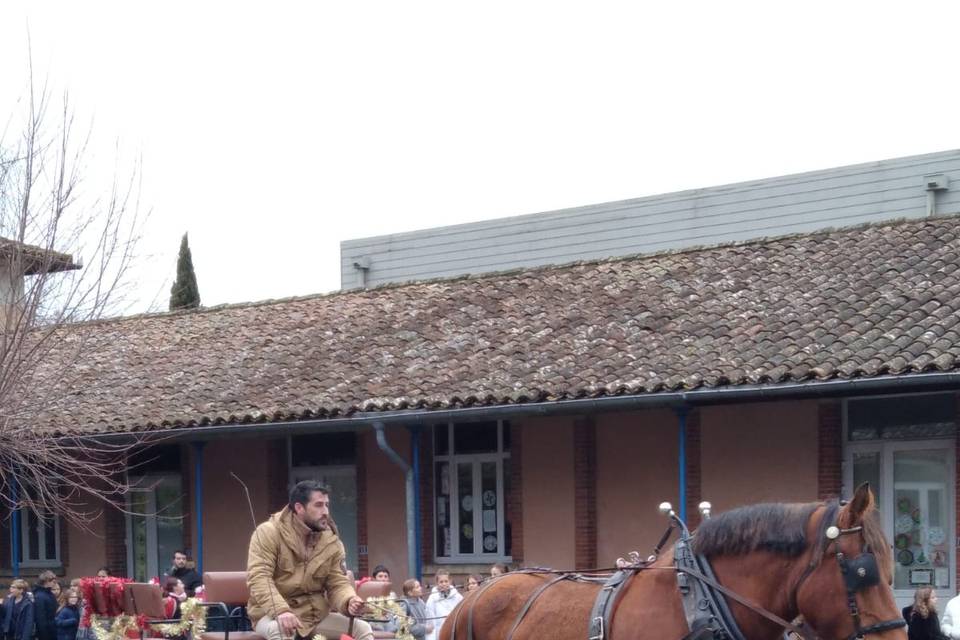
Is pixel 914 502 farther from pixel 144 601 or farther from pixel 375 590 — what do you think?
pixel 144 601

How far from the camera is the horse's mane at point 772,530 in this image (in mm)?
6273

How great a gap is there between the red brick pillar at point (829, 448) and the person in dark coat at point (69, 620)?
9449mm

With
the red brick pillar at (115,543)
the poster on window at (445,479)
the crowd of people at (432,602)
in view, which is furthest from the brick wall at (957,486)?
the red brick pillar at (115,543)

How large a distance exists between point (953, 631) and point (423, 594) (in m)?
5.62

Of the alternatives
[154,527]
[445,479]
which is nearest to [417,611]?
[445,479]

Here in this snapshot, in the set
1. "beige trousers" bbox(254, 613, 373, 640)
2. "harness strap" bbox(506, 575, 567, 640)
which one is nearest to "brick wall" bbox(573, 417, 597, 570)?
"beige trousers" bbox(254, 613, 373, 640)

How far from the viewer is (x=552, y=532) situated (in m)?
18.5

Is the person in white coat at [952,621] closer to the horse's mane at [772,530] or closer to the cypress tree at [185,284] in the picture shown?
the horse's mane at [772,530]

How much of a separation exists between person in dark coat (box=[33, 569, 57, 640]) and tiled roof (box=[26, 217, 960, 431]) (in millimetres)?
2165

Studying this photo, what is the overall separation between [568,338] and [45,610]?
7.52 m

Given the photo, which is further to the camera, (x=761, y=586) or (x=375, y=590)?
(x=375, y=590)

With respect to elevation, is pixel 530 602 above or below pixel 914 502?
above

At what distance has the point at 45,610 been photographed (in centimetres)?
1892

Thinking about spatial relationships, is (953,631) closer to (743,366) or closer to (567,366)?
(743,366)
